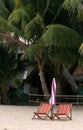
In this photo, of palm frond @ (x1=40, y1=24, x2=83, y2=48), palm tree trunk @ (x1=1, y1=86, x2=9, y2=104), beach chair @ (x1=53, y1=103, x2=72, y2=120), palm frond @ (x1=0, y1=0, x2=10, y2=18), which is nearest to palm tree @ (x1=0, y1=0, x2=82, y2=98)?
palm frond @ (x1=40, y1=24, x2=83, y2=48)

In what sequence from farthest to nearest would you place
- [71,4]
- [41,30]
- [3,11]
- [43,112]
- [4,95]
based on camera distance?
[4,95], [3,11], [41,30], [71,4], [43,112]

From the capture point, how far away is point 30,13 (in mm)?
26000

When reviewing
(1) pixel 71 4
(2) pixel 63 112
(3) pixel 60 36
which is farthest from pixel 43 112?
(1) pixel 71 4

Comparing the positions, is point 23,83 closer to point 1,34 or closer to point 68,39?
point 1,34

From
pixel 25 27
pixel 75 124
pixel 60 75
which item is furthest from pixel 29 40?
pixel 75 124

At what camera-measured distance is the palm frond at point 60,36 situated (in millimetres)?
23016

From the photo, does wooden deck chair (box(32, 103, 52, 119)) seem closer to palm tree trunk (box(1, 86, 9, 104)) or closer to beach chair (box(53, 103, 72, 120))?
beach chair (box(53, 103, 72, 120))

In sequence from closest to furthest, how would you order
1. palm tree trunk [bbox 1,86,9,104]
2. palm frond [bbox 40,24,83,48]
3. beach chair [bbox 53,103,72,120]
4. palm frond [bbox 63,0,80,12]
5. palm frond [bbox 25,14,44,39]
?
beach chair [bbox 53,103,72,120] < palm frond [bbox 63,0,80,12] < palm frond [bbox 40,24,83,48] < palm frond [bbox 25,14,44,39] < palm tree trunk [bbox 1,86,9,104]

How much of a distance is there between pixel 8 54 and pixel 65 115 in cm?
1247

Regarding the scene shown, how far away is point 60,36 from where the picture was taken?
23141 millimetres

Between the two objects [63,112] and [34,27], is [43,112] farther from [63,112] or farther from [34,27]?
[34,27]

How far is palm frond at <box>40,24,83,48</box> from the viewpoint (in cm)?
2302

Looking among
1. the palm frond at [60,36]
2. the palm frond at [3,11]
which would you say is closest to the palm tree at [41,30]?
the palm frond at [60,36]

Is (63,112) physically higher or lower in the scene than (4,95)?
higher
